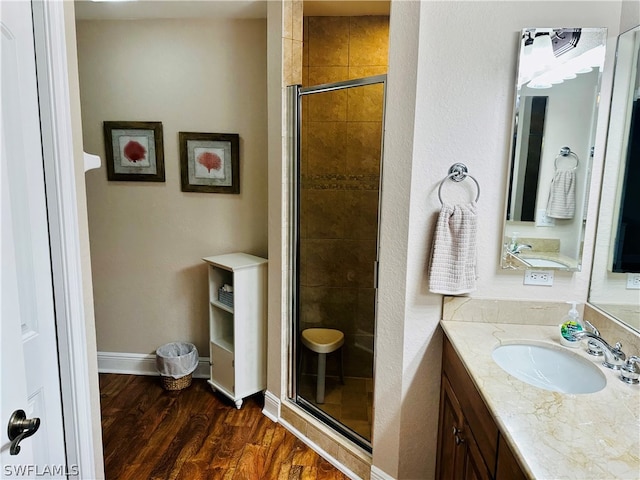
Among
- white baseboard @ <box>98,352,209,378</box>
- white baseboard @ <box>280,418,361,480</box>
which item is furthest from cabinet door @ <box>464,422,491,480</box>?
white baseboard @ <box>98,352,209,378</box>

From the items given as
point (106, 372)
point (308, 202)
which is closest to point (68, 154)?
point (308, 202)

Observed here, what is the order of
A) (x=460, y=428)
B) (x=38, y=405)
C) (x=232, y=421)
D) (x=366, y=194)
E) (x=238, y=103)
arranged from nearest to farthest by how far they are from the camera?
(x=38, y=405), (x=460, y=428), (x=366, y=194), (x=232, y=421), (x=238, y=103)

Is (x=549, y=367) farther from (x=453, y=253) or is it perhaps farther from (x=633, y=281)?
(x=453, y=253)

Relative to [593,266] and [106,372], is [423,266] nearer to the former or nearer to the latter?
[593,266]

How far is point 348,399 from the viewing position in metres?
2.40

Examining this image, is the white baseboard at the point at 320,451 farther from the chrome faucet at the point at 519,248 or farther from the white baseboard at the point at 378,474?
the chrome faucet at the point at 519,248

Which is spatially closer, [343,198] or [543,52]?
[543,52]

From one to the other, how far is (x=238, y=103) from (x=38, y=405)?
210 cm

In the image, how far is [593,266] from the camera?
173 cm

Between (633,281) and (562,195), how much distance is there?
1.42 ft

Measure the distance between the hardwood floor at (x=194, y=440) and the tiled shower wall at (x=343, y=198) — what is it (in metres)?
0.56

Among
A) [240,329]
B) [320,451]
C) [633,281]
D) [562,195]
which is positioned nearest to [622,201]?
[562,195]

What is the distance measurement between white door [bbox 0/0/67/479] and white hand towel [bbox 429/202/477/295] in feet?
4.74

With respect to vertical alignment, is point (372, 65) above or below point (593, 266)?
above
